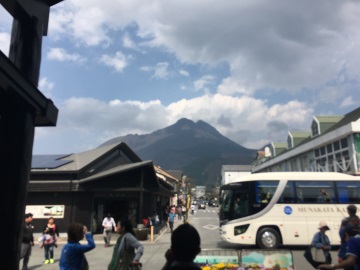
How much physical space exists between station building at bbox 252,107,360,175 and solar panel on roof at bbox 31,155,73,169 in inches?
862

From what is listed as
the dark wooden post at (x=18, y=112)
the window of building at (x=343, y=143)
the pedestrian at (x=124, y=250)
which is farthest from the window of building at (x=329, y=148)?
the dark wooden post at (x=18, y=112)

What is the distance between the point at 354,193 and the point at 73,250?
1488 cm

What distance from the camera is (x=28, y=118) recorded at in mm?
3008

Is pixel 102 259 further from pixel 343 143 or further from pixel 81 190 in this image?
pixel 343 143

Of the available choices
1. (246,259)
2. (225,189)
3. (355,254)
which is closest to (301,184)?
(225,189)

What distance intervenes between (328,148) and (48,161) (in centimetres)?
2461

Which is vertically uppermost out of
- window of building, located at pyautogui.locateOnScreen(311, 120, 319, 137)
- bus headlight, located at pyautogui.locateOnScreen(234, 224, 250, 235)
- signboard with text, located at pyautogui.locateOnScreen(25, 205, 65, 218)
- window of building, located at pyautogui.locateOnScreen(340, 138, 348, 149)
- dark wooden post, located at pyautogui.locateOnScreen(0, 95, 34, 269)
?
window of building, located at pyautogui.locateOnScreen(311, 120, 319, 137)

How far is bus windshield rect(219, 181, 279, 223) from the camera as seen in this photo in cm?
1470

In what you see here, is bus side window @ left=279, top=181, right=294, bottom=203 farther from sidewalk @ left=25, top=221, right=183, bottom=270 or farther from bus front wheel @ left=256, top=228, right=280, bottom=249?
sidewalk @ left=25, top=221, right=183, bottom=270

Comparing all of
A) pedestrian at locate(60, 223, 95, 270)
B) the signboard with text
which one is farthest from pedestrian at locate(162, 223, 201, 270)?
the signboard with text

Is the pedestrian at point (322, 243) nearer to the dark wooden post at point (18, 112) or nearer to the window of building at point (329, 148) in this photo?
the dark wooden post at point (18, 112)

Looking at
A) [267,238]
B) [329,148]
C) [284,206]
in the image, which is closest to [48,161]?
[267,238]

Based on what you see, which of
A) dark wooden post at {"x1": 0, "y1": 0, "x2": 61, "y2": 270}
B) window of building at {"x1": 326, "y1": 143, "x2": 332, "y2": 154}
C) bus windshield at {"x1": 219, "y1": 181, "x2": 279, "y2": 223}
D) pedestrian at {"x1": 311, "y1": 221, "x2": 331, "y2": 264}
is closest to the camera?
dark wooden post at {"x1": 0, "y1": 0, "x2": 61, "y2": 270}

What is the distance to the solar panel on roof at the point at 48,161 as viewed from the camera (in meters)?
21.5
